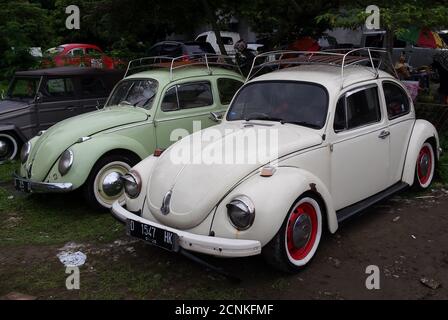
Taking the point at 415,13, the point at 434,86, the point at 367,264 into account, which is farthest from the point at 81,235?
the point at 434,86

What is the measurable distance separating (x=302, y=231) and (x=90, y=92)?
5984 mm

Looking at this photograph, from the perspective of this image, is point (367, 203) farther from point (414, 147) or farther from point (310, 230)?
point (414, 147)

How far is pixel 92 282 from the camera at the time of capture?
419 cm

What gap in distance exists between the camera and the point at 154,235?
4.06m

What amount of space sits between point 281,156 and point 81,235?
245 cm

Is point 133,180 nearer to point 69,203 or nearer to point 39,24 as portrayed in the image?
point 69,203

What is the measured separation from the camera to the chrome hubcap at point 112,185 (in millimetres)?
5969

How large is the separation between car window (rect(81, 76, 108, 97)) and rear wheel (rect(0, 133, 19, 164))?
1467 millimetres

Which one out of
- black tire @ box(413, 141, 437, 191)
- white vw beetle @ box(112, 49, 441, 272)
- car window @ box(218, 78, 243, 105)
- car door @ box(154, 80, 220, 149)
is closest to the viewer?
white vw beetle @ box(112, 49, 441, 272)

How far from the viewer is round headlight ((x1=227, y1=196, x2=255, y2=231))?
12.5ft

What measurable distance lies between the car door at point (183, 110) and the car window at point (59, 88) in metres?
2.73

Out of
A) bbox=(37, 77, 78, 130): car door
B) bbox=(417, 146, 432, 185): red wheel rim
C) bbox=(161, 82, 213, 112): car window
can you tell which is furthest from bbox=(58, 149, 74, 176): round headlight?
bbox=(417, 146, 432, 185): red wheel rim

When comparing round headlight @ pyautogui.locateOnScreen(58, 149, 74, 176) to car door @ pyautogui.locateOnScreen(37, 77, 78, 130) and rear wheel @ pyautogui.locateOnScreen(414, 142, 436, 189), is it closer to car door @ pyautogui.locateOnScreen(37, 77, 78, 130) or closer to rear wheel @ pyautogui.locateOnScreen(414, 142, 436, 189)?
car door @ pyautogui.locateOnScreen(37, 77, 78, 130)

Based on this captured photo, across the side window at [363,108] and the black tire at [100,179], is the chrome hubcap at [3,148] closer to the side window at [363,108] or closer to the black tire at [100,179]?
the black tire at [100,179]
